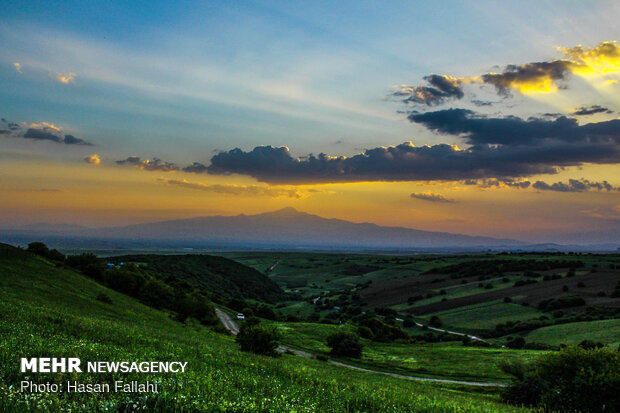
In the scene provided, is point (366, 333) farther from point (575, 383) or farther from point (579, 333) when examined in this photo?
point (575, 383)

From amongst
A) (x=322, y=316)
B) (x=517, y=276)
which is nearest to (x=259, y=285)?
(x=322, y=316)

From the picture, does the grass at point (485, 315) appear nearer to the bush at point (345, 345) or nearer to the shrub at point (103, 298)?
the bush at point (345, 345)

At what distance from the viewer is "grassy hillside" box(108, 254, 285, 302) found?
14638cm

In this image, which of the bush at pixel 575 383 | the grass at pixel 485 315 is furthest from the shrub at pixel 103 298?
the grass at pixel 485 315

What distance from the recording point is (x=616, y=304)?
303 feet

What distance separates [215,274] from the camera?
563 ft

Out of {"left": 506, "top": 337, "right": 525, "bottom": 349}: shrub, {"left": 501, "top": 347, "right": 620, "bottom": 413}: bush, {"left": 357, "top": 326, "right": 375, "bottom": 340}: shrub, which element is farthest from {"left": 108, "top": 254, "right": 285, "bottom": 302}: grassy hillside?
{"left": 501, "top": 347, "right": 620, "bottom": 413}: bush

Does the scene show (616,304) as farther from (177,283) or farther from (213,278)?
(213,278)

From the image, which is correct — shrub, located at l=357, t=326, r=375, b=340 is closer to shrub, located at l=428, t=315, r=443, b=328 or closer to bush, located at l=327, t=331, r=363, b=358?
bush, located at l=327, t=331, r=363, b=358

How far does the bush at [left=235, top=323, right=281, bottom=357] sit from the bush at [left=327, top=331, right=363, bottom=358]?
27.4 m

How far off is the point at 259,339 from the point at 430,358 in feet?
123

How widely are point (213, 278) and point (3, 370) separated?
16451cm

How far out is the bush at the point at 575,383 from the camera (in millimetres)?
27484

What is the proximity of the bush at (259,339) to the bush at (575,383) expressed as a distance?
25.4 metres
